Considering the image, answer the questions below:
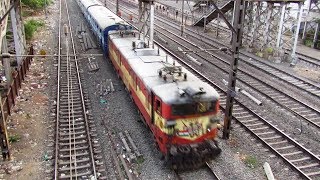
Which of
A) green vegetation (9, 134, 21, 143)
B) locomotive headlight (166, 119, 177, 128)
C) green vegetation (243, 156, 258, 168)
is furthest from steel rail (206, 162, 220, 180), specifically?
green vegetation (9, 134, 21, 143)

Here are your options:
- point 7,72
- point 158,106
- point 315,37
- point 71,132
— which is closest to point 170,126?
point 158,106

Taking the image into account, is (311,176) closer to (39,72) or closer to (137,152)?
(137,152)

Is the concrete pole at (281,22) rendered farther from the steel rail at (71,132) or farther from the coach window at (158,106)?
the coach window at (158,106)

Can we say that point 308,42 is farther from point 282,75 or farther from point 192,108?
point 192,108

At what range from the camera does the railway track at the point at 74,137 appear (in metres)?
11.1

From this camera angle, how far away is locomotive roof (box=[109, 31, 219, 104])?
34.3ft

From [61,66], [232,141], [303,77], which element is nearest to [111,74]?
[61,66]

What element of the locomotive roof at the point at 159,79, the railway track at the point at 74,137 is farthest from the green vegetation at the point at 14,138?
the locomotive roof at the point at 159,79

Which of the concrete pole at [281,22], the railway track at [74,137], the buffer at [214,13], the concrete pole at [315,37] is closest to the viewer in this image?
the railway track at [74,137]

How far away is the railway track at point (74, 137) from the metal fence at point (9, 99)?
185 centimetres

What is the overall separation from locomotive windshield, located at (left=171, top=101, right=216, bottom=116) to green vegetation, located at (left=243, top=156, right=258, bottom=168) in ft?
8.67

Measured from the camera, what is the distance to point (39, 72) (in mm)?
21094

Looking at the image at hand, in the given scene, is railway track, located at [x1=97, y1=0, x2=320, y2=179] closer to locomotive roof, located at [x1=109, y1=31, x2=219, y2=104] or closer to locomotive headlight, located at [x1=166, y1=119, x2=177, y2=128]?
locomotive roof, located at [x1=109, y1=31, x2=219, y2=104]

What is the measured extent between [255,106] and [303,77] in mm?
7132
